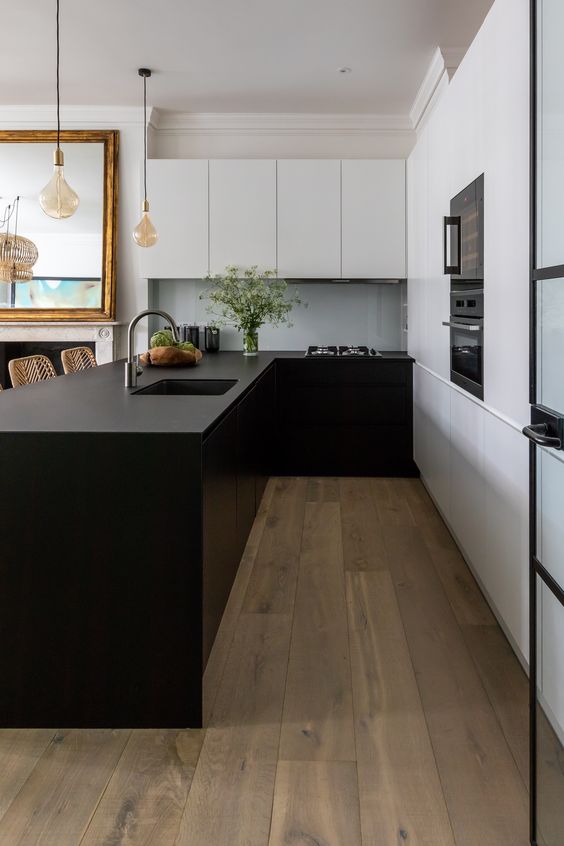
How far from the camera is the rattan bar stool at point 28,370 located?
385 cm

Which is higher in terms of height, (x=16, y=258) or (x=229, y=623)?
(x=16, y=258)

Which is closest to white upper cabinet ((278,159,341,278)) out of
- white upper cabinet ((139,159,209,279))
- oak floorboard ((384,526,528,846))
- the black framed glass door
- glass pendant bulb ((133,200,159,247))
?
white upper cabinet ((139,159,209,279))

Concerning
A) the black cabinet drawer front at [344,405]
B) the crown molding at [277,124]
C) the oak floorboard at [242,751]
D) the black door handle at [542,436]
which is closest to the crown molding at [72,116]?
the crown molding at [277,124]

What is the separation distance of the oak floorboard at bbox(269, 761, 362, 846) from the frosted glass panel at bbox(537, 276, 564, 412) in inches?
38.3

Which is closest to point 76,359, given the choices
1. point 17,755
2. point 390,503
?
point 390,503

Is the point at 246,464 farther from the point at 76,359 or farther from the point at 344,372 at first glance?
the point at 76,359

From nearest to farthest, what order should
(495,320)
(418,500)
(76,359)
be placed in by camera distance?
(495,320) → (418,500) → (76,359)

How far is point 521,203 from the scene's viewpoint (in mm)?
2182

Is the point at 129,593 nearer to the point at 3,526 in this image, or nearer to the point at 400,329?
the point at 3,526

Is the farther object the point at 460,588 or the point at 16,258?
the point at 16,258

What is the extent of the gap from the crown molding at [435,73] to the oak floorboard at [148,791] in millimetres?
3938

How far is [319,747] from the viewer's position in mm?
1840

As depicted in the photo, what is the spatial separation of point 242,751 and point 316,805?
279 millimetres

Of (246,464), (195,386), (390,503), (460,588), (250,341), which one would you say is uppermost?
(250,341)
